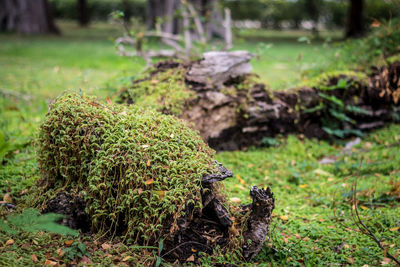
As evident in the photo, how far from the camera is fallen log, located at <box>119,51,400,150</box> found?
420cm

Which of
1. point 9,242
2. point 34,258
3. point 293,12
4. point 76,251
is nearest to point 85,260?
point 76,251

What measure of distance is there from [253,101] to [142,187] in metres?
2.71

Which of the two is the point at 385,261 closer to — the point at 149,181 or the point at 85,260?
the point at 149,181

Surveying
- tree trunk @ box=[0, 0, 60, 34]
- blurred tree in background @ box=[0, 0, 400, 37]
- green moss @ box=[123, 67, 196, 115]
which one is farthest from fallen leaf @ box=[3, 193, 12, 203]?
tree trunk @ box=[0, 0, 60, 34]

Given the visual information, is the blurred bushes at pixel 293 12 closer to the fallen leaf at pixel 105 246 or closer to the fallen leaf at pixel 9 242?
the fallen leaf at pixel 105 246

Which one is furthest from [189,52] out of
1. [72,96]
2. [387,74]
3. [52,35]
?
[52,35]

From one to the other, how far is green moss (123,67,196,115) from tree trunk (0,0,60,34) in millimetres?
17706

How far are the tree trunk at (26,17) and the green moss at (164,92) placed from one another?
17.7 metres

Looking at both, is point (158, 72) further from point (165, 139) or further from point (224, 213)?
point (224, 213)

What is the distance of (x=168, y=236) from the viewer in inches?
87.1

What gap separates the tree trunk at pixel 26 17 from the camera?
60.7 ft

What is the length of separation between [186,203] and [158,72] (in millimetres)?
2566

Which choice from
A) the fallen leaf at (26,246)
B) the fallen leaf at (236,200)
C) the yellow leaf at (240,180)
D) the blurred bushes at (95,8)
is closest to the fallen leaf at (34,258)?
the fallen leaf at (26,246)

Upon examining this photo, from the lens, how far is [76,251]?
2.14 metres
